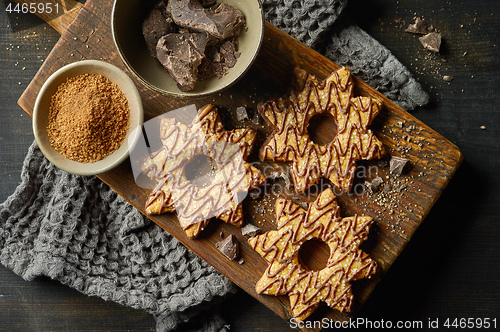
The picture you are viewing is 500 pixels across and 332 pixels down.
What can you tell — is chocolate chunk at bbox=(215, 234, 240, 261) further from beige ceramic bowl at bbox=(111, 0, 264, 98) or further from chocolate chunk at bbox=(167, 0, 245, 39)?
chocolate chunk at bbox=(167, 0, 245, 39)

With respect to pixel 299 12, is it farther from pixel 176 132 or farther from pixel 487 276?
pixel 487 276

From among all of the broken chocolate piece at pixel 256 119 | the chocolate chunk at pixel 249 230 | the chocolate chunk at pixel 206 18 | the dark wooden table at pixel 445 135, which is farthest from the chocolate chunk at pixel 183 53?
the dark wooden table at pixel 445 135

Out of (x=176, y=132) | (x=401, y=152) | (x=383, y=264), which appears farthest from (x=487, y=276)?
(x=176, y=132)

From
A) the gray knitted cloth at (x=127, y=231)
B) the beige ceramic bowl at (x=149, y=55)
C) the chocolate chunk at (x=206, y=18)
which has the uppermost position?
the chocolate chunk at (x=206, y=18)

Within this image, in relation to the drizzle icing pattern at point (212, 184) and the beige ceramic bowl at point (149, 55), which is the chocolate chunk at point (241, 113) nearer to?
the drizzle icing pattern at point (212, 184)

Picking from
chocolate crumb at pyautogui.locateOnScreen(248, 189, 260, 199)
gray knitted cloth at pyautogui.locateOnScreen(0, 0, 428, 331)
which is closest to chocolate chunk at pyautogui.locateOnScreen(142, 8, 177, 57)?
gray knitted cloth at pyautogui.locateOnScreen(0, 0, 428, 331)
